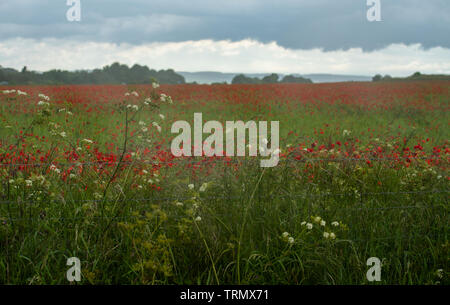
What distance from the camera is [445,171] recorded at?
475cm

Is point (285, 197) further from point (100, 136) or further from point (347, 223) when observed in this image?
point (100, 136)

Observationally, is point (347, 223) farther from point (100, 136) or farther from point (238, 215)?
point (100, 136)

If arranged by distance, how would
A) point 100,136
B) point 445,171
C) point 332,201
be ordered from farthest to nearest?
point 100,136 < point 445,171 < point 332,201

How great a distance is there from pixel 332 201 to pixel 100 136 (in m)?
5.20

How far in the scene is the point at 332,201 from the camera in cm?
414

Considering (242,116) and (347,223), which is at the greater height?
(242,116)

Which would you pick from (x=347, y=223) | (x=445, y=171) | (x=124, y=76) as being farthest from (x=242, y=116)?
(x=124, y=76)

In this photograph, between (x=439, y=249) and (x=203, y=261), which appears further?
(x=439, y=249)
